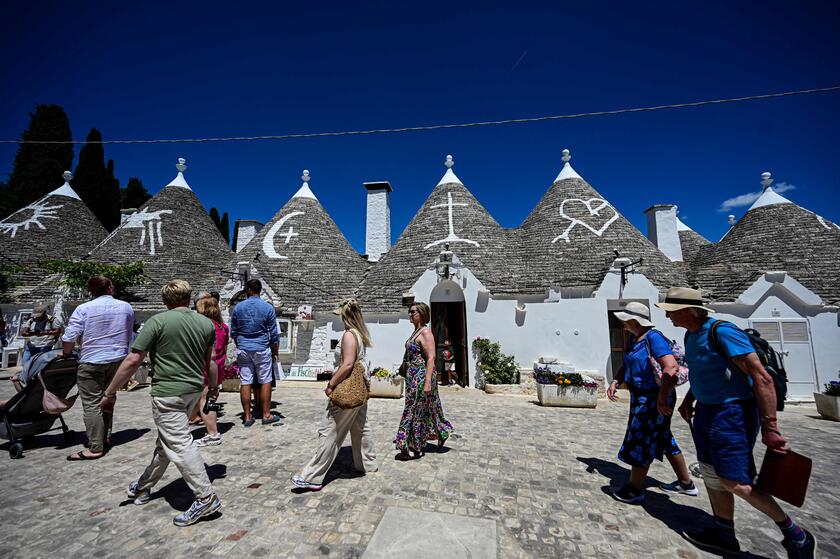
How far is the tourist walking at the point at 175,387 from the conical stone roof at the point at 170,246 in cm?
1066

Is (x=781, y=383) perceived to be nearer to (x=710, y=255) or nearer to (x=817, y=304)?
(x=817, y=304)

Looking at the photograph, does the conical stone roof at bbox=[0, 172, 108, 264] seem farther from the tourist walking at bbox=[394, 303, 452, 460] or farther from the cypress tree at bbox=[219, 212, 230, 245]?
the cypress tree at bbox=[219, 212, 230, 245]

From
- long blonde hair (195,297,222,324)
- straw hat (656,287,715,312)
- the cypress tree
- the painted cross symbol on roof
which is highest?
the cypress tree

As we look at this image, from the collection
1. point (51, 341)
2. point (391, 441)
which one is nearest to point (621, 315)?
point (391, 441)

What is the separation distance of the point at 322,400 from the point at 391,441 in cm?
308

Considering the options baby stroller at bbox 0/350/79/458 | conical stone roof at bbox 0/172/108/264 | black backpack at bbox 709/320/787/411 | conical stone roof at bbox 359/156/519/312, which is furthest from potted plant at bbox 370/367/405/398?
conical stone roof at bbox 0/172/108/264

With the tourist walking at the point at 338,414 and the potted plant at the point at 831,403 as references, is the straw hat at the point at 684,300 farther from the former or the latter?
the potted plant at the point at 831,403

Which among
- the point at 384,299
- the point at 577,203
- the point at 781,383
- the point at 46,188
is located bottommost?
the point at 781,383

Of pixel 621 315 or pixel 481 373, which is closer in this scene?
pixel 621 315

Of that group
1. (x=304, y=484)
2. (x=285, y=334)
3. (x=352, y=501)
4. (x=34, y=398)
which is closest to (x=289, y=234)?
(x=285, y=334)

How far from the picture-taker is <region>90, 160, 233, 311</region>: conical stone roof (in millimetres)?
13079

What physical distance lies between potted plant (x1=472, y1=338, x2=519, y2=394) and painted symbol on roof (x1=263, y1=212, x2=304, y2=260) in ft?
27.1

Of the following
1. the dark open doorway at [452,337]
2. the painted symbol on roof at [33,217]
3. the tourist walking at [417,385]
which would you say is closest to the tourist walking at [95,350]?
the tourist walking at [417,385]

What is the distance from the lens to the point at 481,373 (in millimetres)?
9211
